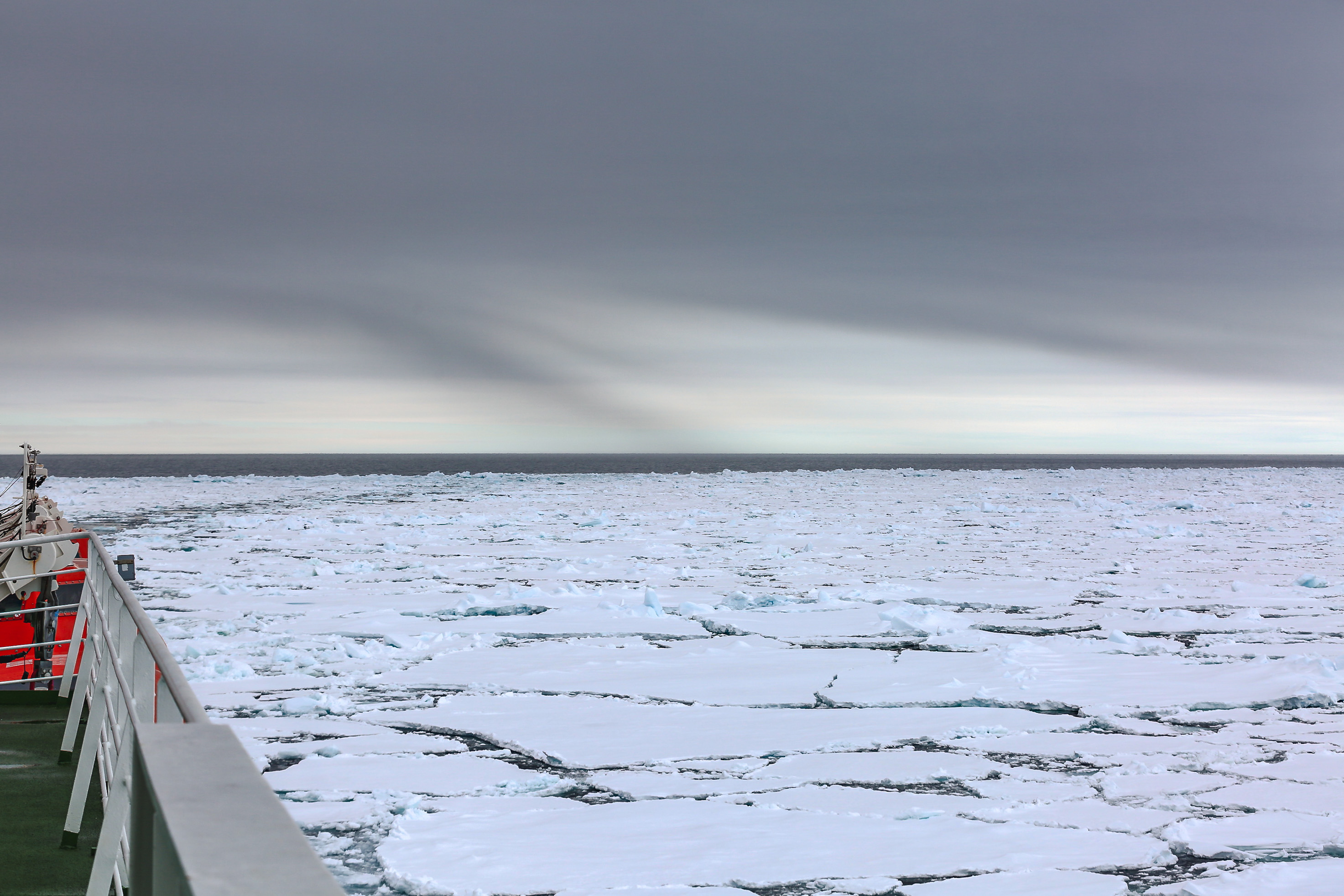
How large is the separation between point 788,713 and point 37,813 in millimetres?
3537

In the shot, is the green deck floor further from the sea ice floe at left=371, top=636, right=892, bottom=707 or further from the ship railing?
the sea ice floe at left=371, top=636, right=892, bottom=707

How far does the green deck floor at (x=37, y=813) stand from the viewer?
2918 mm

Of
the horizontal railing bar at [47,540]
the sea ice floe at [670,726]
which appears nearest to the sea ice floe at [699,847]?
the sea ice floe at [670,726]

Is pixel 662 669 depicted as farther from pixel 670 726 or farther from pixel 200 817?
pixel 200 817

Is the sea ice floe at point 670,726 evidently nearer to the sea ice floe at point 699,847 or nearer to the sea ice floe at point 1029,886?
the sea ice floe at point 699,847

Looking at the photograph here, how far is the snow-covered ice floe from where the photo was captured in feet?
11.9

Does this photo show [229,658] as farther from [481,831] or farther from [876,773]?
[876,773]

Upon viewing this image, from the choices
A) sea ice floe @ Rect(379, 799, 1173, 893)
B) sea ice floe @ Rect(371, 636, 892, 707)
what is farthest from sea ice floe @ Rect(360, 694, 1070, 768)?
sea ice floe @ Rect(379, 799, 1173, 893)

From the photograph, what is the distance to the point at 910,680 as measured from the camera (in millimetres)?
6340

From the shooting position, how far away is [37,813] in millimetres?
3510

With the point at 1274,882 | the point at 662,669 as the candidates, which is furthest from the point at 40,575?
the point at 1274,882

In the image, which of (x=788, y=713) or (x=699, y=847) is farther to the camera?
(x=788, y=713)

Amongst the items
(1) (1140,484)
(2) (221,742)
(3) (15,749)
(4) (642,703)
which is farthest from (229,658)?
(1) (1140,484)

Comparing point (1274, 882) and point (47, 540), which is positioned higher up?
point (47, 540)
